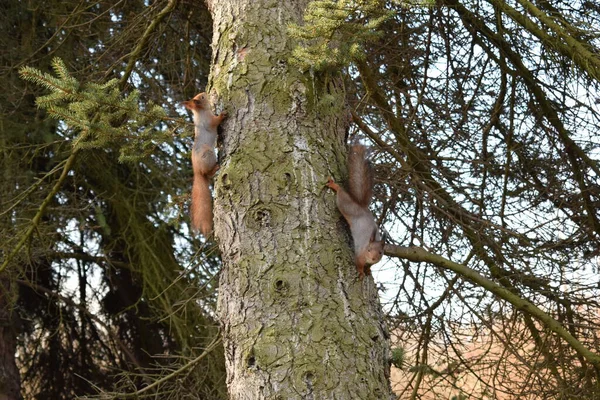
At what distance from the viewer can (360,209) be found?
3016 millimetres

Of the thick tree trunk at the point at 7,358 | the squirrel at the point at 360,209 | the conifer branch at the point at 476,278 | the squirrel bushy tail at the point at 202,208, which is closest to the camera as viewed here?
the squirrel at the point at 360,209

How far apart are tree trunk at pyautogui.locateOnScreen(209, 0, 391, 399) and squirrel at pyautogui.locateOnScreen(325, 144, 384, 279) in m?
0.03

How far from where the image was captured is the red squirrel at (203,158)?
3.19 meters

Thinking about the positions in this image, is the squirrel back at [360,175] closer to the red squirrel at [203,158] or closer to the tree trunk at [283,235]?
the tree trunk at [283,235]

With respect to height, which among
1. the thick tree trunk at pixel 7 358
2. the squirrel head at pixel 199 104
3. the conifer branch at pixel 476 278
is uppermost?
the squirrel head at pixel 199 104

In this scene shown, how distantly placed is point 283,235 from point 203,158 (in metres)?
0.66

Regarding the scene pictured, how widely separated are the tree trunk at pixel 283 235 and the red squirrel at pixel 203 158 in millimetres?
89

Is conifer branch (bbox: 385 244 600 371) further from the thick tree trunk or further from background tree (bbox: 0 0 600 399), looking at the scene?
the thick tree trunk

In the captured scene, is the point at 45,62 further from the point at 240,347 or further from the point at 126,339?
the point at 240,347

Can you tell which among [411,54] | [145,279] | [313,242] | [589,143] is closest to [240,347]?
[313,242]

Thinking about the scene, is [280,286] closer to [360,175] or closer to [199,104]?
[360,175]

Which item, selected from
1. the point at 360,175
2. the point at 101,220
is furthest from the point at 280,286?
the point at 101,220

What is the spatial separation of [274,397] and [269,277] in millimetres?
414

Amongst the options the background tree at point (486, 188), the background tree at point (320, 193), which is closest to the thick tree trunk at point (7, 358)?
the background tree at point (320, 193)
